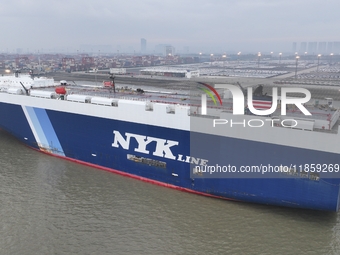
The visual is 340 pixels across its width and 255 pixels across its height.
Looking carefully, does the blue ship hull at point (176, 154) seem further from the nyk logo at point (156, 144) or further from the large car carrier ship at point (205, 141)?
the nyk logo at point (156, 144)

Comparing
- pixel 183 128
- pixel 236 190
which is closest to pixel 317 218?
pixel 236 190

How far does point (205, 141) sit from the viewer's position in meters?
10.0

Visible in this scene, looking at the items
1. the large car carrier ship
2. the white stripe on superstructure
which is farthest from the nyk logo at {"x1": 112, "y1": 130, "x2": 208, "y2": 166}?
the white stripe on superstructure

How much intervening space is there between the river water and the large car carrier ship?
59 centimetres

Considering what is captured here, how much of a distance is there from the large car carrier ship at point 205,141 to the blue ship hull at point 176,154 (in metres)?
0.03

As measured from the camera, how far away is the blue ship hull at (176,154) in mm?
8727

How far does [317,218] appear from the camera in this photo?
29.8 feet

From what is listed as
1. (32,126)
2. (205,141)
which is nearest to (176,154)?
(205,141)

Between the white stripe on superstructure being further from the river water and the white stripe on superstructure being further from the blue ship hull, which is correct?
the river water

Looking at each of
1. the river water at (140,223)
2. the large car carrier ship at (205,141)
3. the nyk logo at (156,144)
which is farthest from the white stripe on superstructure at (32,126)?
the nyk logo at (156,144)

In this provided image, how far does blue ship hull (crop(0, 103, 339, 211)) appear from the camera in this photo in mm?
8727

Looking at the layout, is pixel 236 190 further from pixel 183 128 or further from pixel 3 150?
pixel 3 150

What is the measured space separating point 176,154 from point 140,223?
2.88m

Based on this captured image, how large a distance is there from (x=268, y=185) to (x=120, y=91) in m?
8.98
